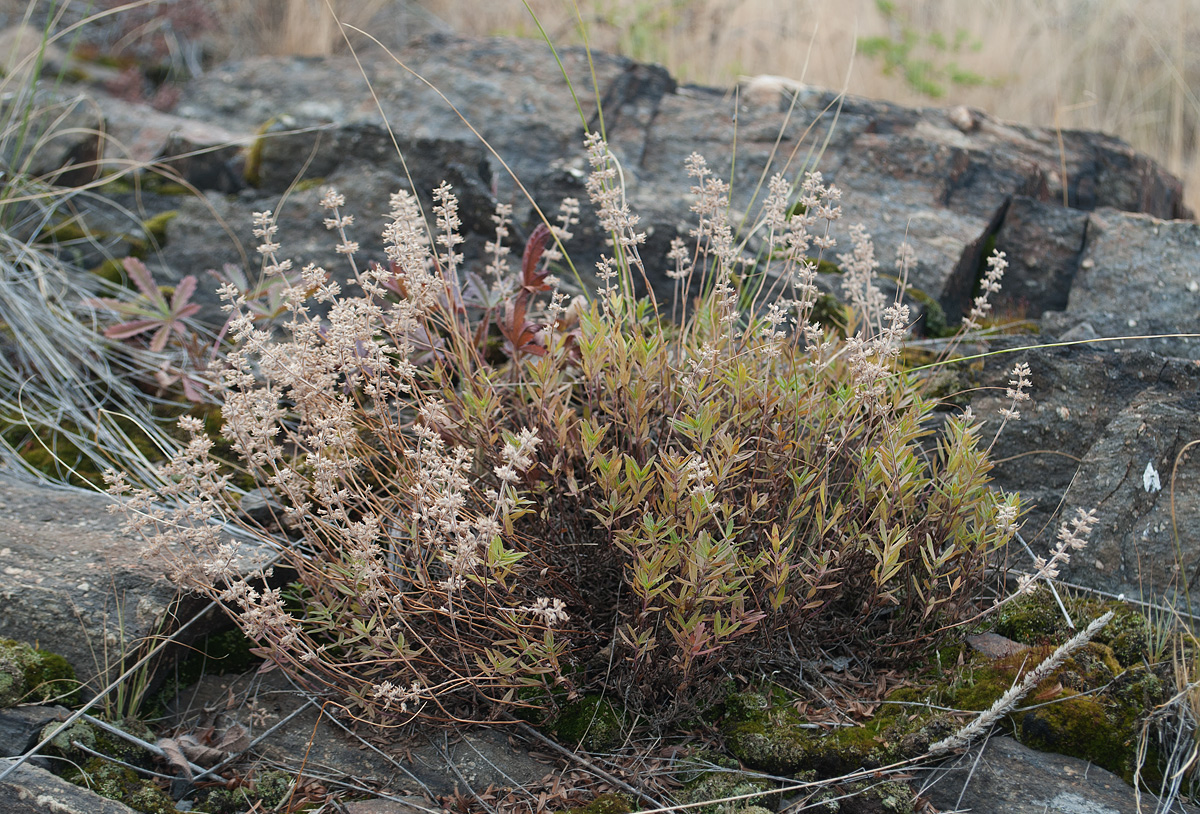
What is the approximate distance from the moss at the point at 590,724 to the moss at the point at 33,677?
4.21 feet

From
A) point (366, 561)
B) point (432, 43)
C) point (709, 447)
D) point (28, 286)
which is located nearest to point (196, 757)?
point (366, 561)

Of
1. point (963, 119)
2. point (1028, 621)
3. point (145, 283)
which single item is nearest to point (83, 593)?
point (145, 283)

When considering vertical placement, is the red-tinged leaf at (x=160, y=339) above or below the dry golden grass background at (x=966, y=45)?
below

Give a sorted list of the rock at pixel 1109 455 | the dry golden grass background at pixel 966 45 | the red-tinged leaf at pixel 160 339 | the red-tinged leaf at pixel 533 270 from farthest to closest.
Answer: the dry golden grass background at pixel 966 45 → the red-tinged leaf at pixel 160 339 → the red-tinged leaf at pixel 533 270 → the rock at pixel 1109 455

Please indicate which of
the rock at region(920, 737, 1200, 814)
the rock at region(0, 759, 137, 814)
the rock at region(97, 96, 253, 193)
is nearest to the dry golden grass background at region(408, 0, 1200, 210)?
the rock at region(97, 96, 253, 193)

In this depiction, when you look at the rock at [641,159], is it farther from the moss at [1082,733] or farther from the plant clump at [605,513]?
the moss at [1082,733]

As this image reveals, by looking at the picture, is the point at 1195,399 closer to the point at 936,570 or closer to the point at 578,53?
the point at 936,570

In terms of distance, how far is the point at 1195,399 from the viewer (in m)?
2.75

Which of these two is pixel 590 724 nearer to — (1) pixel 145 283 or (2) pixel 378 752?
(2) pixel 378 752

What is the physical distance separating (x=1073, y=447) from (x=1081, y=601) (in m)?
0.56

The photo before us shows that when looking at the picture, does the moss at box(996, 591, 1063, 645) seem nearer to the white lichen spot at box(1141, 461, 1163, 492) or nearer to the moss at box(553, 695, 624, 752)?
the white lichen spot at box(1141, 461, 1163, 492)

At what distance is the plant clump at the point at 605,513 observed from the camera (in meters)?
2.09

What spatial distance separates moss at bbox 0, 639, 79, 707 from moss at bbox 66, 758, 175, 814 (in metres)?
0.24

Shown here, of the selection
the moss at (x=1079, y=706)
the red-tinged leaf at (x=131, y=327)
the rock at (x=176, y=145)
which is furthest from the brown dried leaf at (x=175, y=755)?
the rock at (x=176, y=145)
